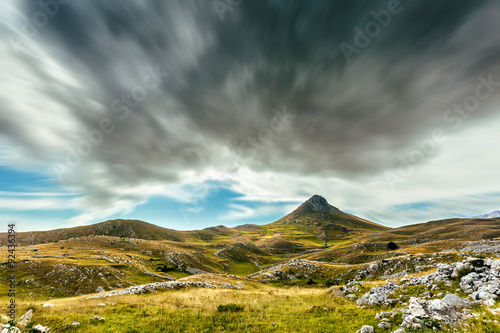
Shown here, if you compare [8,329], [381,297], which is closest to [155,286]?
[8,329]

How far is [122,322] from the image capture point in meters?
15.5

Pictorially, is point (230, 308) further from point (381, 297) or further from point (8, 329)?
point (8, 329)

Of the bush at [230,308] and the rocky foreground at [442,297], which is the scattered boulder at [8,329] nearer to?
the bush at [230,308]

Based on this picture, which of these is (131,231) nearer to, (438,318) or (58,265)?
(58,265)

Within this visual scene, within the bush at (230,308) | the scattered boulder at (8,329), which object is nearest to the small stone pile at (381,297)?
the bush at (230,308)

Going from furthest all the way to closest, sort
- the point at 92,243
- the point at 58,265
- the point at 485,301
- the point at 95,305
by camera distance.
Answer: the point at 92,243 < the point at 58,265 < the point at 95,305 < the point at 485,301

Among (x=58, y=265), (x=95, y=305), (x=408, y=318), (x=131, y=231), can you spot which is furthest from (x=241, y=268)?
(x=131, y=231)

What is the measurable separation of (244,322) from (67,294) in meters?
51.1

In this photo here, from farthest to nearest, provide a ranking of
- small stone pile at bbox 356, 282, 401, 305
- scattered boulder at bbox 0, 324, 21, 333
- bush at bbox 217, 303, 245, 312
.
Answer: bush at bbox 217, 303, 245, 312, small stone pile at bbox 356, 282, 401, 305, scattered boulder at bbox 0, 324, 21, 333

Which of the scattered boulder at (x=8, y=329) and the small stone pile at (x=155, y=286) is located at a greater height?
the scattered boulder at (x=8, y=329)

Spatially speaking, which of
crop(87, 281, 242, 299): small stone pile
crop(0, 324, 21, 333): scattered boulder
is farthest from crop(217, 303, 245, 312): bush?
crop(87, 281, 242, 299): small stone pile

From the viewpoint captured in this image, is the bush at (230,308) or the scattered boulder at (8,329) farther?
the bush at (230,308)

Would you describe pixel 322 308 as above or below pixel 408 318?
Result: below

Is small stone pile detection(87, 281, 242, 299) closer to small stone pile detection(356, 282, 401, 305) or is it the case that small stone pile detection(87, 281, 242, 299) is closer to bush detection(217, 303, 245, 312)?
bush detection(217, 303, 245, 312)
